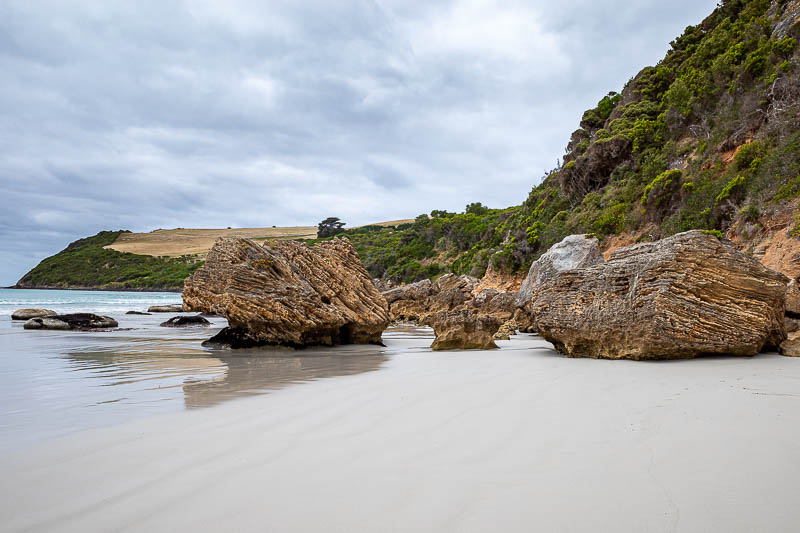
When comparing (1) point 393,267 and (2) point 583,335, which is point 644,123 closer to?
(2) point 583,335

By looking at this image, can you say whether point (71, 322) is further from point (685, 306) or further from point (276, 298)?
point (685, 306)

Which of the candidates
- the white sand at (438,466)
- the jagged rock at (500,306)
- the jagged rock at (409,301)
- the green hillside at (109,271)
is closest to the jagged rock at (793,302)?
the white sand at (438,466)

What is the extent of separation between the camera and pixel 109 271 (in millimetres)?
69250

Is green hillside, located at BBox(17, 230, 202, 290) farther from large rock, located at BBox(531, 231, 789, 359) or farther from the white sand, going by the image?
the white sand

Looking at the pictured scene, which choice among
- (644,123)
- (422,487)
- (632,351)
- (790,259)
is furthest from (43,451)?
(644,123)

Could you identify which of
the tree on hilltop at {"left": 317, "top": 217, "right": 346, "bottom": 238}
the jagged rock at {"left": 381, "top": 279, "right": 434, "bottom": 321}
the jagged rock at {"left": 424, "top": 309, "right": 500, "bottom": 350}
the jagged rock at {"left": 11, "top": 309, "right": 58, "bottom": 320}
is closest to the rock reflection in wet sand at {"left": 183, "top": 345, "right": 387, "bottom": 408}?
the jagged rock at {"left": 424, "top": 309, "right": 500, "bottom": 350}

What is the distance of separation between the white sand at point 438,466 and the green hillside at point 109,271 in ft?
222

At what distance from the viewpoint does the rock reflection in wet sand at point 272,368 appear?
172 inches

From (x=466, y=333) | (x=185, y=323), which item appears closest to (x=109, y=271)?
(x=185, y=323)

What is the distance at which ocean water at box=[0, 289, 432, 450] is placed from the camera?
3.50 m

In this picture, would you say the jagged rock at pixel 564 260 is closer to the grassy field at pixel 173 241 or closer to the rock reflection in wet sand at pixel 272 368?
the rock reflection in wet sand at pixel 272 368

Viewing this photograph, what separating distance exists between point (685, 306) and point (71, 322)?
53.6 feet

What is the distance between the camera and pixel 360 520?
180cm

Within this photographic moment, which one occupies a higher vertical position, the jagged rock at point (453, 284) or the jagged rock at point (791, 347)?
the jagged rock at point (453, 284)
